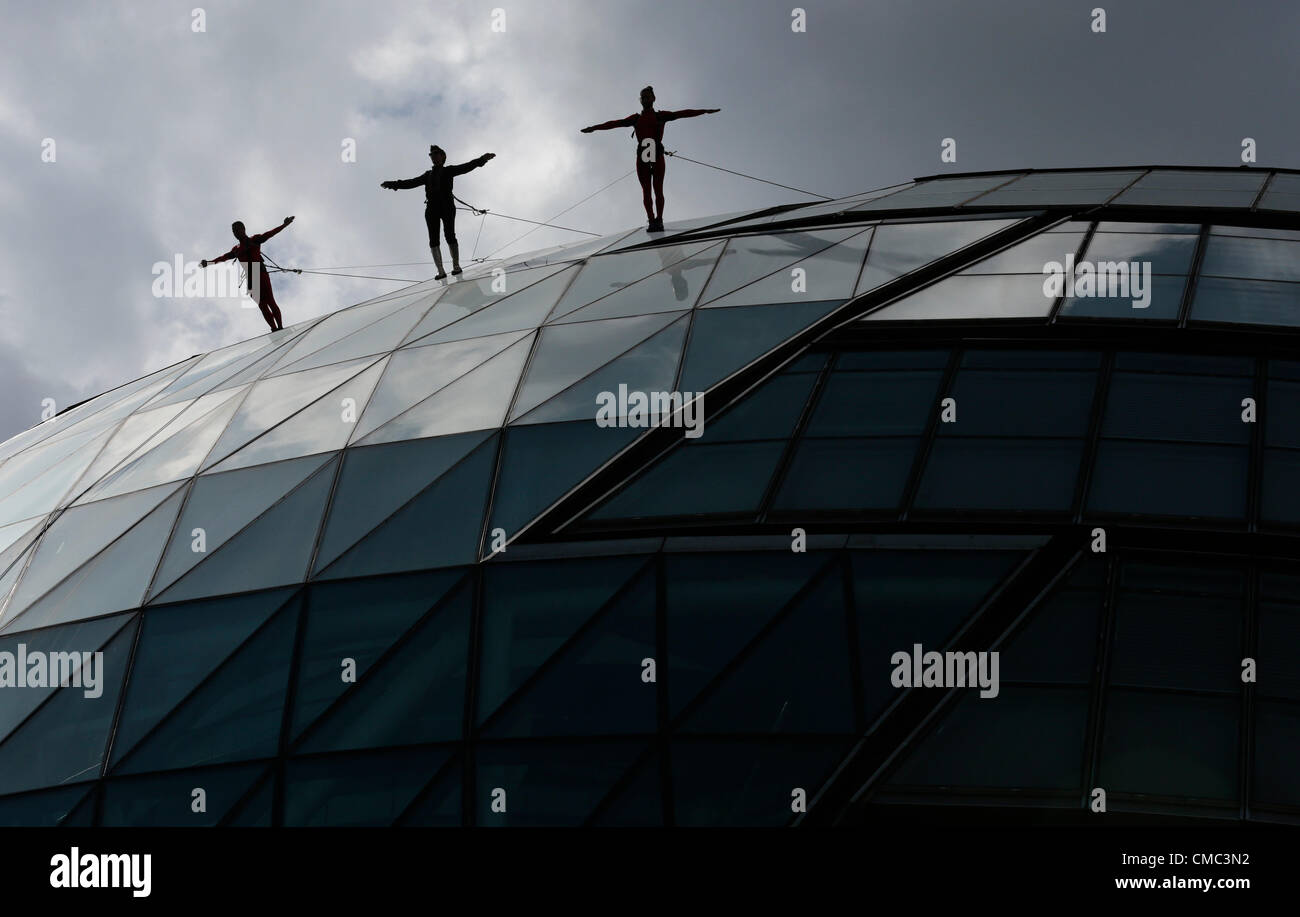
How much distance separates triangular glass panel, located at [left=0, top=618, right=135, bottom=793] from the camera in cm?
1444

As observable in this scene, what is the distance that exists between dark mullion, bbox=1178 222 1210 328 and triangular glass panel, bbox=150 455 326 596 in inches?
506

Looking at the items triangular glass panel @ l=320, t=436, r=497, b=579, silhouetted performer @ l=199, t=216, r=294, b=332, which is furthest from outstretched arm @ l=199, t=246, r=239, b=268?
triangular glass panel @ l=320, t=436, r=497, b=579

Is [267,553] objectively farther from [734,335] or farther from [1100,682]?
[1100,682]

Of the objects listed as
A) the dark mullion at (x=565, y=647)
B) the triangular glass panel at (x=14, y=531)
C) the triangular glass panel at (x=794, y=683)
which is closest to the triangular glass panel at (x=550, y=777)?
the dark mullion at (x=565, y=647)

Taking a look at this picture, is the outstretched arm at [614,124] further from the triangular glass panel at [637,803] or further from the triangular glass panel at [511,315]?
the triangular glass panel at [637,803]

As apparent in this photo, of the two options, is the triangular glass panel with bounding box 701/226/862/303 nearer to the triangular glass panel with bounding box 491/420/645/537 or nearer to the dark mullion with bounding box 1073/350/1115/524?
the triangular glass panel with bounding box 491/420/645/537

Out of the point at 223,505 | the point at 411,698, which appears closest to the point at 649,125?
the point at 223,505

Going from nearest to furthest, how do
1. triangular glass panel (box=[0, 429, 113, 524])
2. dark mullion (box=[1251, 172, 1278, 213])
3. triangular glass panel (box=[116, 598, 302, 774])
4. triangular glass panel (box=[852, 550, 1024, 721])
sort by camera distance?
1. triangular glass panel (box=[852, 550, 1024, 721])
2. triangular glass panel (box=[116, 598, 302, 774])
3. dark mullion (box=[1251, 172, 1278, 213])
4. triangular glass panel (box=[0, 429, 113, 524])

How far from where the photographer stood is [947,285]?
18.4m

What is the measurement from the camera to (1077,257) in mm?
18766

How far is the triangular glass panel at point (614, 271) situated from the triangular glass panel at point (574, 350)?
1.21m

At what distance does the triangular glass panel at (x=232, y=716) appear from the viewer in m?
13.7

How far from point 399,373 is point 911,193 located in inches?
503
